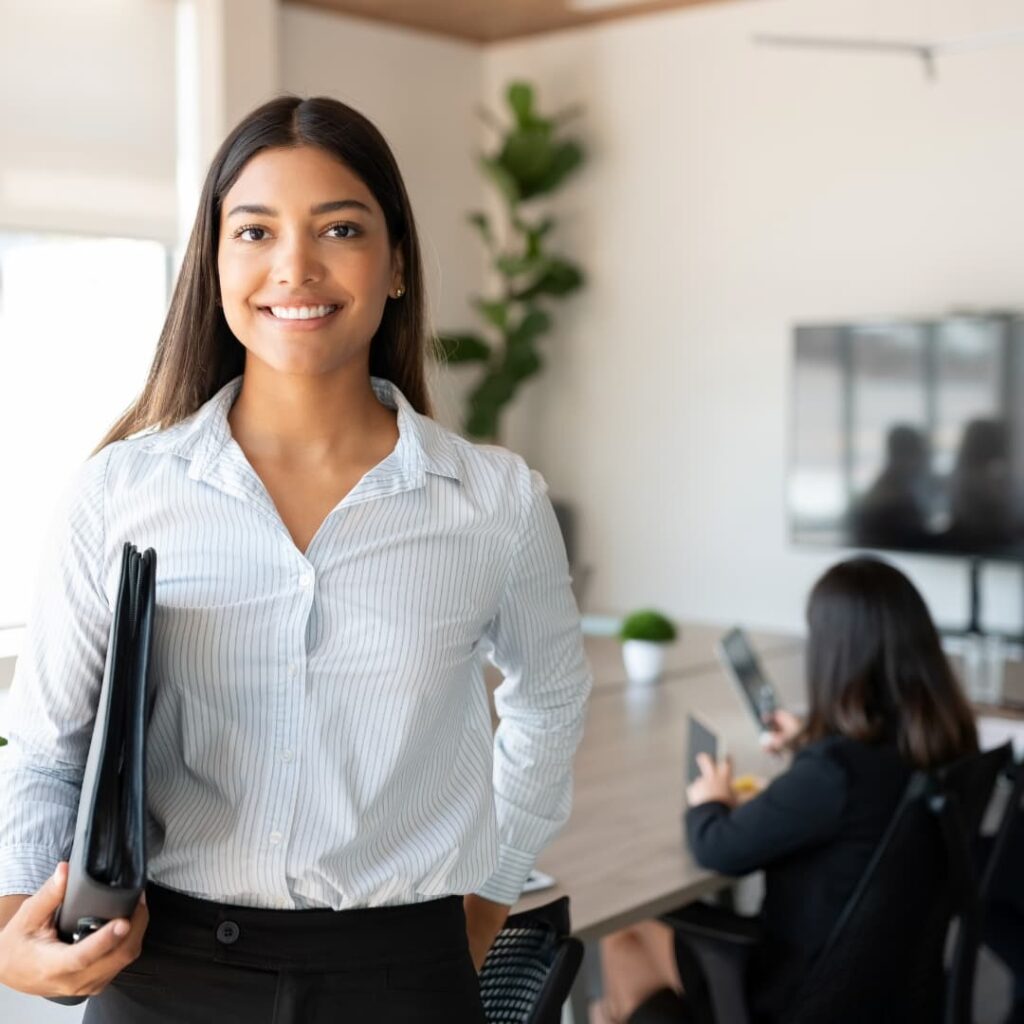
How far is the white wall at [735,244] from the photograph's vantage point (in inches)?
195

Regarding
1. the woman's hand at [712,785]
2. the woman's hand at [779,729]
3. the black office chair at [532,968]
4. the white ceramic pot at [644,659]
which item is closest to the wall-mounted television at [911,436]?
the white ceramic pot at [644,659]

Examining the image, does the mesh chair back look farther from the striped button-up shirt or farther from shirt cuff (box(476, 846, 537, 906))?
the striped button-up shirt

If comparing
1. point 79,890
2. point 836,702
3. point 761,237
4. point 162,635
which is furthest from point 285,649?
point 761,237

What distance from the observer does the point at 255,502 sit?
1.21 metres

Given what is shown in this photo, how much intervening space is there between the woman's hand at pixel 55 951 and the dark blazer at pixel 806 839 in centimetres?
130

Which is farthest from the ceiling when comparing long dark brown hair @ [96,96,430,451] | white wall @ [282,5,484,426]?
long dark brown hair @ [96,96,430,451]

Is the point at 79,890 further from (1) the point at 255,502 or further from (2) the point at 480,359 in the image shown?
(2) the point at 480,359

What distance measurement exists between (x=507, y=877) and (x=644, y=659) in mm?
2173

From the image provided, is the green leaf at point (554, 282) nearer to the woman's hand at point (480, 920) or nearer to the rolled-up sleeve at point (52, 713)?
the woman's hand at point (480, 920)

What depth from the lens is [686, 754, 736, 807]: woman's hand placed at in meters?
2.31

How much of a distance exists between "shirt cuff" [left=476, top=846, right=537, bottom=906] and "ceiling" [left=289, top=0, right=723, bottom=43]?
15.3 feet

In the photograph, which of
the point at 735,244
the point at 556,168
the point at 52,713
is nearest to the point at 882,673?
the point at 52,713

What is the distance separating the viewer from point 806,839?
2189 mm

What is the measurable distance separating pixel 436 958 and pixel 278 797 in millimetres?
201
